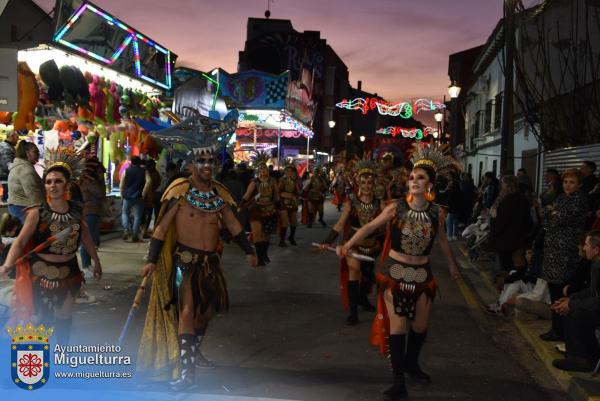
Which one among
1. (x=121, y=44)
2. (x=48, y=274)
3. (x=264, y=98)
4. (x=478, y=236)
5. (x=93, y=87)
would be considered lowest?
(x=478, y=236)

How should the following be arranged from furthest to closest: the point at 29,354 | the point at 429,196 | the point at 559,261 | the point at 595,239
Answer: the point at 559,261 → the point at 595,239 → the point at 429,196 → the point at 29,354

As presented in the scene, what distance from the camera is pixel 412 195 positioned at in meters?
5.05

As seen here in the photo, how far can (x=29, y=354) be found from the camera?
13.5 feet

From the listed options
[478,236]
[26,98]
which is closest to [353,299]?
Result: [478,236]

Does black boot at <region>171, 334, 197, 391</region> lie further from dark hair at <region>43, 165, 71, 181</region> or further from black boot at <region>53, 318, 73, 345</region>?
dark hair at <region>43, 165, 71, 181</region>

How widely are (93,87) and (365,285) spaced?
8.16m

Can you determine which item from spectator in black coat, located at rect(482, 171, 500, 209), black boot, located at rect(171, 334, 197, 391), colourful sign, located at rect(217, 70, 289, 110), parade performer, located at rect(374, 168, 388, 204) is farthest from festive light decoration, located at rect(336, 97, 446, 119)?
black boot, located at rect(171, 334, 197, 391)

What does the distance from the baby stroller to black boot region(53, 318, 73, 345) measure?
813cm

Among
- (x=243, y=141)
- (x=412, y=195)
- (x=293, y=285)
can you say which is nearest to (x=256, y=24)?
(x=243, y=141)

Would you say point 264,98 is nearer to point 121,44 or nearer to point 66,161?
point 121,44

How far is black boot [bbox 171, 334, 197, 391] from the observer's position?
4.61 meters

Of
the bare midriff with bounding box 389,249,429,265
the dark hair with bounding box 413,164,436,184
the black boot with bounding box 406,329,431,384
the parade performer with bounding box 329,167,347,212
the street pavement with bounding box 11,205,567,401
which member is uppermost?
the dark hair with bounding box 413,164,436,184

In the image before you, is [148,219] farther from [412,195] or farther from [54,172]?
[412,195]

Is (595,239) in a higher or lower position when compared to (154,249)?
higher
